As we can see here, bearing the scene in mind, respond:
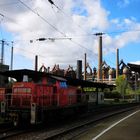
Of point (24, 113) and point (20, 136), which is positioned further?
point (24, 113)

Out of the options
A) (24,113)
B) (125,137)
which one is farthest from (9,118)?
(125,137)

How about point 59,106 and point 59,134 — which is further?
point 59,106

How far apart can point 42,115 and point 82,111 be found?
860 cm

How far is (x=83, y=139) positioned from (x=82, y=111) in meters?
11.7

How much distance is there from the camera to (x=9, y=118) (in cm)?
1730

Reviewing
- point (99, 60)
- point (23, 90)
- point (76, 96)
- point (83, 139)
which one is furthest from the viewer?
point (99, 60)

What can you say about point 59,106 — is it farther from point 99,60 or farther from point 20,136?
point 99,60

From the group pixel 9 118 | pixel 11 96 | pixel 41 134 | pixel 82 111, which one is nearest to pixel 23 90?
pixel 11 96

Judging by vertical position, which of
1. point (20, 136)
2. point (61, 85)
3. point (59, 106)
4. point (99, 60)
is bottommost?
point (20, 136)

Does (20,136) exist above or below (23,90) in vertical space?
below

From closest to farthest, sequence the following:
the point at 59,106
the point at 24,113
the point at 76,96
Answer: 1. the point at 24,113
2. the point at 59,106
3. the point at 76,96

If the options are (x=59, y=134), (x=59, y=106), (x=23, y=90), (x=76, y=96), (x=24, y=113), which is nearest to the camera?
(x=59, y=134)

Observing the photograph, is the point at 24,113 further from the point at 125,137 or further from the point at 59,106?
the point at 125,137

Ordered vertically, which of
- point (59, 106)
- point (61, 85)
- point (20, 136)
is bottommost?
point (20, 136)
